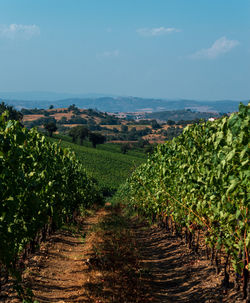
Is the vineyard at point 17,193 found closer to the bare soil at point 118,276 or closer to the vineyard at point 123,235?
the vineyard at point 123,235

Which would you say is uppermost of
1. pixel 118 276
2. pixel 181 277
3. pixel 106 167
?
pixel 118 276

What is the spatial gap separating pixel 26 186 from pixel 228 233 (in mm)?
4707

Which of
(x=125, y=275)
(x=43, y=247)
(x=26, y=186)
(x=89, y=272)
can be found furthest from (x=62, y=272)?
(x=26, y=186)

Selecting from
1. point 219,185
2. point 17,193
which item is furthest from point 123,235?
point 17,193

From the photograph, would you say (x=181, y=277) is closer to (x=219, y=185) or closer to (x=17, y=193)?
(x=219, y=185)

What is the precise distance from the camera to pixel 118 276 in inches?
326

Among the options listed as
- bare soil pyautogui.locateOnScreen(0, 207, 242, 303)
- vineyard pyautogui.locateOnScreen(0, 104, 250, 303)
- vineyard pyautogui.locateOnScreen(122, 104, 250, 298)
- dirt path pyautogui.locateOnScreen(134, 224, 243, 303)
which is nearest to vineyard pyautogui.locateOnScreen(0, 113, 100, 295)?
vineyard pyautogui.locateOnScreen(0, 104, 250, 303)

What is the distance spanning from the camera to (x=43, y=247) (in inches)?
464

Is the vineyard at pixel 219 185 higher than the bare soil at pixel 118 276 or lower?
higher

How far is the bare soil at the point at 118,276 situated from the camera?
7266mm

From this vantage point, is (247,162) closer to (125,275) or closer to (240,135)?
(240,135)

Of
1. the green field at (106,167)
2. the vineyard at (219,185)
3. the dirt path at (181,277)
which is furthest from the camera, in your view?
the green field at (106,167)

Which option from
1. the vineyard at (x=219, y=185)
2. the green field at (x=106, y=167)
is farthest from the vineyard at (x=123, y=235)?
the green field at (x=106, y=167)

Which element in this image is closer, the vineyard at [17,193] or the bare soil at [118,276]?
the vineyard at [17,193]
